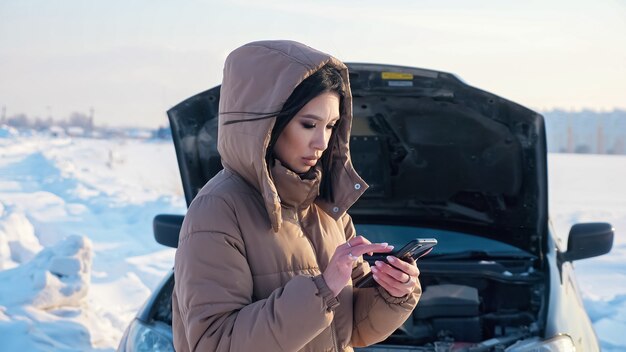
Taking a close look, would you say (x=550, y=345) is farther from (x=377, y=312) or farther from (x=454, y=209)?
(x=377, y=312)

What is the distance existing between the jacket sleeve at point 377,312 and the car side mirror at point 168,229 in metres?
1.55

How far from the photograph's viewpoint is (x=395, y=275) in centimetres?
175

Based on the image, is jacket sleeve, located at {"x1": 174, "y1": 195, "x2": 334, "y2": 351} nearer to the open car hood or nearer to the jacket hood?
the jacket hood

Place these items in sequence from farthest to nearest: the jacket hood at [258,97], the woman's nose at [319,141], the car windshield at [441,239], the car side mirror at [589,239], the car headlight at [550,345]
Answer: the car windshield at [441,239] → the car side mirror at [589,239] → the car headlight at [550,345] → the woman's nose at [319,141] → the jacket hood at [258,97]

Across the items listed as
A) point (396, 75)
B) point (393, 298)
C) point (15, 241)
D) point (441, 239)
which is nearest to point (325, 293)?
point (393, 298)

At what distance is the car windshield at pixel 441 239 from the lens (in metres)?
3.70

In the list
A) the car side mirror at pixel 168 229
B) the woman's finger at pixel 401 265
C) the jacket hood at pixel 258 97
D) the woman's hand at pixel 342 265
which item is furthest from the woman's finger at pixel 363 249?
the car side mirror at pixel 168 229

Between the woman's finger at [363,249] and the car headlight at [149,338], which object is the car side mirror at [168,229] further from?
the woman's finger at [363,249]

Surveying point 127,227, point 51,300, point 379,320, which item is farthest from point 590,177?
point 379,320

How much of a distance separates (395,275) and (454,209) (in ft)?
7.03

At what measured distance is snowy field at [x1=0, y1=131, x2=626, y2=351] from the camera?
203 inches

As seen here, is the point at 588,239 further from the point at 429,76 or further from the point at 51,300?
the point at 51,300

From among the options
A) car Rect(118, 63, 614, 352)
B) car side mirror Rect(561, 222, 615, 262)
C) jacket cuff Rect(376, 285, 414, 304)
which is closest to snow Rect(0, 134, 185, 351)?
car Rect(118, 63, 614, 352)

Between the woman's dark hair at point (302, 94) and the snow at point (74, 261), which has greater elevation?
the woman's dark hair at point (302, 94)
